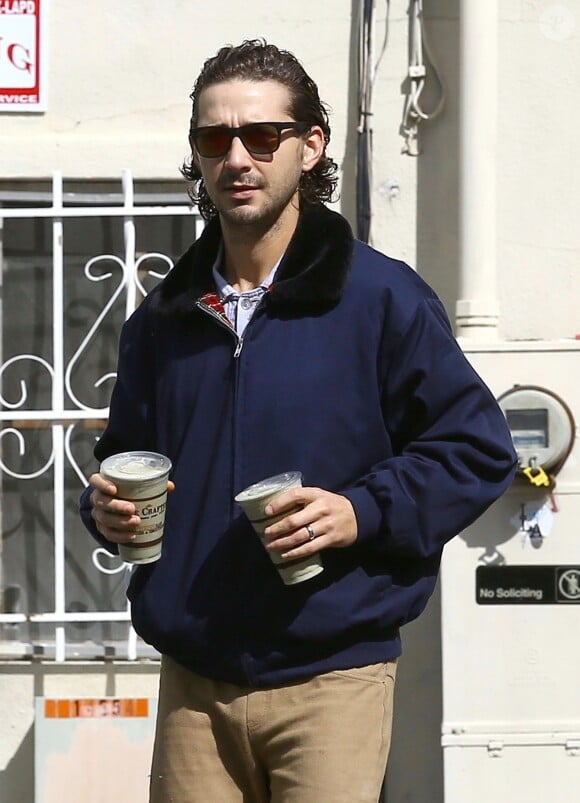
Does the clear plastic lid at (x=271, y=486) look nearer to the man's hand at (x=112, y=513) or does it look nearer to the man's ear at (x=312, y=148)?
the man's hand at (x=112, y=513)

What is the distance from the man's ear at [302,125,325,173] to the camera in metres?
2.48

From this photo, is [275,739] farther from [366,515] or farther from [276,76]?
[276,76]

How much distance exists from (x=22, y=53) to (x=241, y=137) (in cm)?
211

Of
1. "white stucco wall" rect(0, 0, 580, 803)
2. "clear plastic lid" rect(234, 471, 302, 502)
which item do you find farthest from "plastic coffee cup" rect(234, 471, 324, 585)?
"white stucco wall" rect(0, 0, 580, 803)

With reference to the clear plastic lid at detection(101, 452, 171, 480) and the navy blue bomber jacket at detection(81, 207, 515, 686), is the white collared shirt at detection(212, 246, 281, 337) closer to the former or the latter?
the navy blue bomber jacket at detection(81, 207, 515, 686)

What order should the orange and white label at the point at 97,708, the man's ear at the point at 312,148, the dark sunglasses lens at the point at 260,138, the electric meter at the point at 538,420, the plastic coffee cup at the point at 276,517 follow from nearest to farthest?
the plastic coffee cup at the point at 276,517 → the dark sunglasses lens at the point at 260,138 → the man's ear at the point at 312,148 → the electric meter at the point at 538,420 → the orange and white label at the point at 97,708

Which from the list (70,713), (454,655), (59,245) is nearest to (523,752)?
(454,655)

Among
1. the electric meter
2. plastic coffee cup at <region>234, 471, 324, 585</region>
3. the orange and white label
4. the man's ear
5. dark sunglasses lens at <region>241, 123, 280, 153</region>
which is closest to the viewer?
plastic coffee cup at <region>234, 471, 324, 585</region>

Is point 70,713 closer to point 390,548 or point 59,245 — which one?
point 59,245

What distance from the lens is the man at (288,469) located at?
226 cm

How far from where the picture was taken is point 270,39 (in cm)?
421

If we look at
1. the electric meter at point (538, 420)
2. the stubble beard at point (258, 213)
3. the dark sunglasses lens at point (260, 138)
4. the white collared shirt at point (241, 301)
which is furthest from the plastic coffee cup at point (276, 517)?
the electric meter at point (538, 420)

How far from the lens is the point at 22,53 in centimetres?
420

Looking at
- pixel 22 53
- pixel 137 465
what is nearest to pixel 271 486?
pixel 137 465
